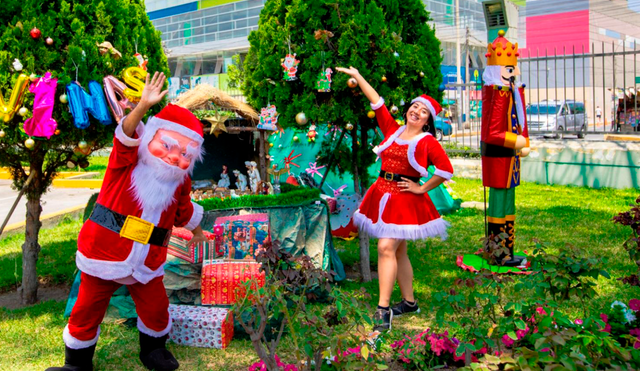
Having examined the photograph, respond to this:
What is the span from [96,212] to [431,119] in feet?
8.41

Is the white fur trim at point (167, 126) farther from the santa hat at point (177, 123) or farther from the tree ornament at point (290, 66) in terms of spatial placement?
the tree ornament at point (290, 66)

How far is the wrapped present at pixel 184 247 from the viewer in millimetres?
4543

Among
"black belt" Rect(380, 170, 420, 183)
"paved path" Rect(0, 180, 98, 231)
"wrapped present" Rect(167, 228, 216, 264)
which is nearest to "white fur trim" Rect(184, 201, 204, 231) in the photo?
"wrapped present" Rect(167, 228, 216, 264)

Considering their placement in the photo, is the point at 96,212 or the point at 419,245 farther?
the point at 419,245

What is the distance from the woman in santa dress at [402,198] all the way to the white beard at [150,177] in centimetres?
160

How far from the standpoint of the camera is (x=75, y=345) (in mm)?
3537

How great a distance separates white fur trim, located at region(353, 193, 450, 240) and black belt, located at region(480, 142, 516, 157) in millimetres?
1293

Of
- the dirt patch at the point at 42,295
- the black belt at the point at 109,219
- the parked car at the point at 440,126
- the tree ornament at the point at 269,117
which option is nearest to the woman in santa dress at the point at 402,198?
the tree ornament at the point at 269,117

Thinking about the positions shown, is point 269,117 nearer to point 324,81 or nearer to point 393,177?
point 324,81

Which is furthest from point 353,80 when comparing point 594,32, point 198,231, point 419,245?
point 594,32

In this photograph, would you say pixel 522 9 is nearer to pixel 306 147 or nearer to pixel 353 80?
pixel 306 147

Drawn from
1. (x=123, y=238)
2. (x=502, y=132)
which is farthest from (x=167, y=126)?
(x=502, y=132)

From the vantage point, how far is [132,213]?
11.6 ft

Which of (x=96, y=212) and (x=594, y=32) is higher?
(x=594, y=32)
